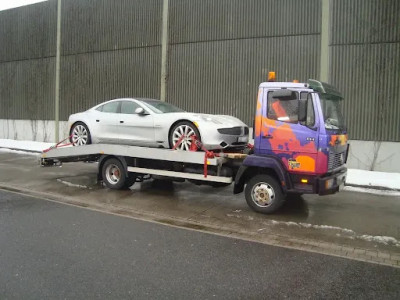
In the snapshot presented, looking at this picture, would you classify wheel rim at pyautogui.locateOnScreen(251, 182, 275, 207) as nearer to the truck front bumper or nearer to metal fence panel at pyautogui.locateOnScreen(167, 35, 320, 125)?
the truck front bumper

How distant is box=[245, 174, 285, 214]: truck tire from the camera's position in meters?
7.10

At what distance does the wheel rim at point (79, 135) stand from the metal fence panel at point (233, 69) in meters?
6.90

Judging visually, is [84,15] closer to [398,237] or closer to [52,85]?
[52,85]

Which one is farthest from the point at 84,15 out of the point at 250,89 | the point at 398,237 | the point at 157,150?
the point at 398,237

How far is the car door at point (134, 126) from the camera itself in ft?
28.5

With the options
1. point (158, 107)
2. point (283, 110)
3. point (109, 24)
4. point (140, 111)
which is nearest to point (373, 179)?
point (283, 110)

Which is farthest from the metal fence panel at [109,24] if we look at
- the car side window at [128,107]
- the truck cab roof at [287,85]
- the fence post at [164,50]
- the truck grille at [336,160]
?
the truck grille at [336,160]

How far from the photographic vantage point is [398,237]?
611 cm

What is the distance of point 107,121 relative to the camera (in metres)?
9.41

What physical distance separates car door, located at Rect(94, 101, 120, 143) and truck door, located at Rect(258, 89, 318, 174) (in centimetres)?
386

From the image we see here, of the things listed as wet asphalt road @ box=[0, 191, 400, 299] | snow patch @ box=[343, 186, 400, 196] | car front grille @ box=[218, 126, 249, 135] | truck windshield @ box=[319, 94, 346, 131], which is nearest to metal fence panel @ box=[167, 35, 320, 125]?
snow patch @ box=[343, 186, 400, 196]

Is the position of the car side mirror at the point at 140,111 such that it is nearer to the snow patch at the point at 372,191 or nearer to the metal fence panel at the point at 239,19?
the snow patch at the point at 372,191

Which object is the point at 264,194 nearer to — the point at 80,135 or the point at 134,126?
the point at 134,126

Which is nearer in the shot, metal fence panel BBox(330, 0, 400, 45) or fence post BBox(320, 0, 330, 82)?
metal fence panel BBox(330, 0, 400, 45)
